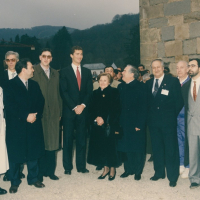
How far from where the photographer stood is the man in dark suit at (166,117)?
4.18m

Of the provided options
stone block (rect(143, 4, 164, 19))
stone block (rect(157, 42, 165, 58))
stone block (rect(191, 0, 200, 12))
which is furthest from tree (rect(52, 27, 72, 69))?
stone block (rect(191, 0, 200, 12))

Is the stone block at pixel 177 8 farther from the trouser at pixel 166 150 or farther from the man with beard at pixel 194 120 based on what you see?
the trouser at pixel 166 150

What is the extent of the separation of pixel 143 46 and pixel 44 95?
3896 mm

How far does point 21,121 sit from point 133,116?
1.69 meters

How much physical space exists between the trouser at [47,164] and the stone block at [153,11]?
177 inches

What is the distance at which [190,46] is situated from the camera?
6.68 m

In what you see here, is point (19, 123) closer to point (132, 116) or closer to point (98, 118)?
point (98, 118)

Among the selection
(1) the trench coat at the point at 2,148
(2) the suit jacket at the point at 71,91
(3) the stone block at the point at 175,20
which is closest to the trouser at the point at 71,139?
(2) the suit jacket at the point at 71,91

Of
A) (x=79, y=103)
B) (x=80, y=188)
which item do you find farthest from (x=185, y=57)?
(x=80, y=188)

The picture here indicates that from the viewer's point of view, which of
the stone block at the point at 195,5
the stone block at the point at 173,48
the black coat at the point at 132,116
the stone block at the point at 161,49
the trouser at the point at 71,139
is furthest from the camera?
the stone block at the point at 161,49

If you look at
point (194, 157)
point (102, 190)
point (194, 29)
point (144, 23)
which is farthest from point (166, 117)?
point (144, 23)

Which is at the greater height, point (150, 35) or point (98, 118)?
point (150, 35)

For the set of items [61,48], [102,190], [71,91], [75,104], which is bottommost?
[102,190]

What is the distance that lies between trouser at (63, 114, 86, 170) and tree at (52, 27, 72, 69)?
200 ft
